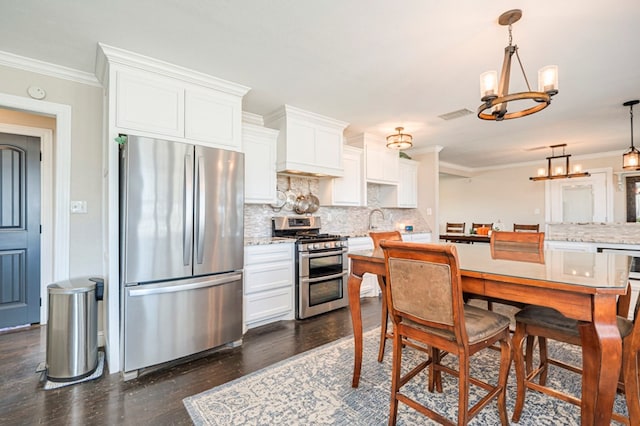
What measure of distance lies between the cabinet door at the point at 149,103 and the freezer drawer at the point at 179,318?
1.29 metres

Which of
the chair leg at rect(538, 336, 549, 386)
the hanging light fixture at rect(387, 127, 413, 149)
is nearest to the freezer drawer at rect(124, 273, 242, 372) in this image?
the chair leg at rect(538, 336, 549, 386)

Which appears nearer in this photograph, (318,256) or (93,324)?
(93,324)

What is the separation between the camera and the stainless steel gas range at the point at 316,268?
3.44 metres

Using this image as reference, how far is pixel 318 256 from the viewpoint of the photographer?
11.7 ft

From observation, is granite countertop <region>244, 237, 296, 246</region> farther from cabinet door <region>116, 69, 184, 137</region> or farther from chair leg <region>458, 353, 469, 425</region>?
chair leg <region>458, 353, 469, 425</region>

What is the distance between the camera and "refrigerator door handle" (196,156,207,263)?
2471mm

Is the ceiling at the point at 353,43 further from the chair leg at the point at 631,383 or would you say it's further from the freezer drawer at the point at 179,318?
the chair leg at the point at 631,383

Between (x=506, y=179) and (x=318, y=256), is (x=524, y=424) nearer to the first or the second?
(x=318, y=256)

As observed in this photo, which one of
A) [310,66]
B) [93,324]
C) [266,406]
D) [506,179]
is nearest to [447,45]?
[310,66]

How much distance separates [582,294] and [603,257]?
3.83 ft

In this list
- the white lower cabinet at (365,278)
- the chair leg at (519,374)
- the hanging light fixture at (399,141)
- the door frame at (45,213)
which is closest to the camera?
the chair leg at (519,374)

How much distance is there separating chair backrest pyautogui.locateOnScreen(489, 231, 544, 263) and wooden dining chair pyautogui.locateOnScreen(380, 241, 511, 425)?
2.17ft

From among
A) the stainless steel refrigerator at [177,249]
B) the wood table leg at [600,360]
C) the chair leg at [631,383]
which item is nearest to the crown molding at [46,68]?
the stainless steel refrigerator at [177,249]

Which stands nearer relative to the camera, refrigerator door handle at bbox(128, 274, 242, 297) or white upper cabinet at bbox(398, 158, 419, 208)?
refrigerator door handle at bbox(128, 274, 242, 297)
